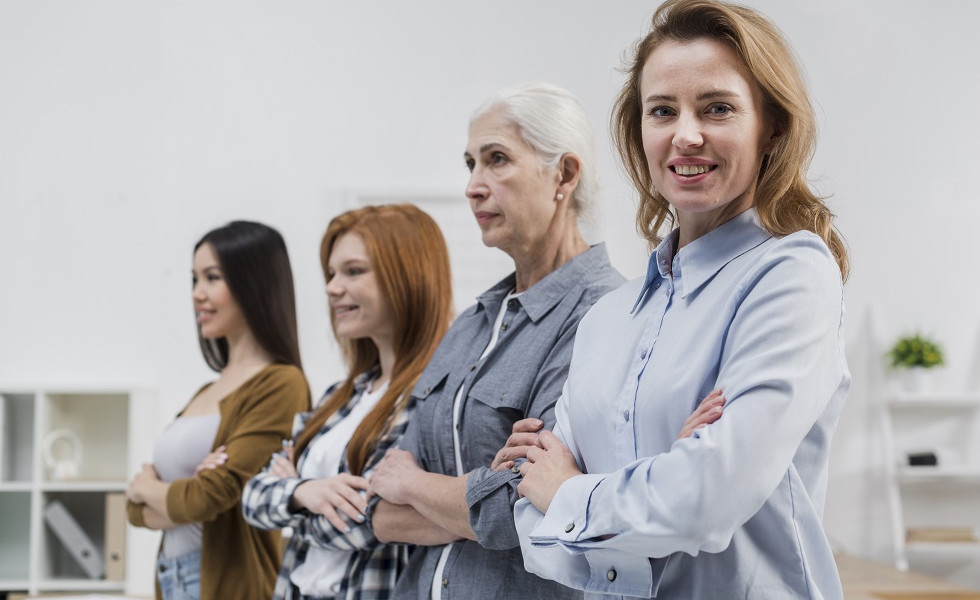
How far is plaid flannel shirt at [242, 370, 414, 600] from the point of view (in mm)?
1881

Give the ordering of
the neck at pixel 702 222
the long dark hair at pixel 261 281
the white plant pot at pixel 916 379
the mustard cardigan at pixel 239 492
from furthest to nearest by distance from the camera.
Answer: the white plant pot at pixel 916 379 < the long dark hair at pixel 261 281 < the mustard cardigan at pixel 239 492 < the neck at pixel 702 222

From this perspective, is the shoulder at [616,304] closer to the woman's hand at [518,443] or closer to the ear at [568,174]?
the woman's hand at [518,443]

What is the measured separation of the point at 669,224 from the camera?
1.40 metres

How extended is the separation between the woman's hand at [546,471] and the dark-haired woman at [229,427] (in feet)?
4.41

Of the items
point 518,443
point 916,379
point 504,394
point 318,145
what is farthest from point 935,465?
point 518,443

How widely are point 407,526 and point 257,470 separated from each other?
89 centimetres

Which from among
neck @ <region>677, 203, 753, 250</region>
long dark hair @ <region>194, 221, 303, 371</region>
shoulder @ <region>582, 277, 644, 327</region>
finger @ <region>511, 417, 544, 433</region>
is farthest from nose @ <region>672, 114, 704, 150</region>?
long dark hair @ <region>194, 221, 303, 371</region>

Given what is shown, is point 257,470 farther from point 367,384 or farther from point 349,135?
point 349,135

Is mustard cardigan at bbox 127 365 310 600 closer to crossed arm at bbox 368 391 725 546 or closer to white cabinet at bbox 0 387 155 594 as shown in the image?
crossed arm at bbox 368 391 725 546

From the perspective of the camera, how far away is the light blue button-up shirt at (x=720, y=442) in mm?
957

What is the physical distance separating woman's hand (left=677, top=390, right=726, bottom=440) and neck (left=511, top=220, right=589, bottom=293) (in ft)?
2.60

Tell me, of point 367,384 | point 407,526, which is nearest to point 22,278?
point 367,384

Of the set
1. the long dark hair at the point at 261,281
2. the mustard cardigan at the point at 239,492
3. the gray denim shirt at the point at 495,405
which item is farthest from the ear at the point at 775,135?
the long dark hair at the point at 261,281

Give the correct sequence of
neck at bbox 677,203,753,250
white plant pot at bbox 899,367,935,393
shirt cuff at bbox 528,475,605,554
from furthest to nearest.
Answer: white plant pot at bbox 899,367,935,393, neck at bbox 677,203,753,250, shirt cuff at bbox 528,475,605,554
